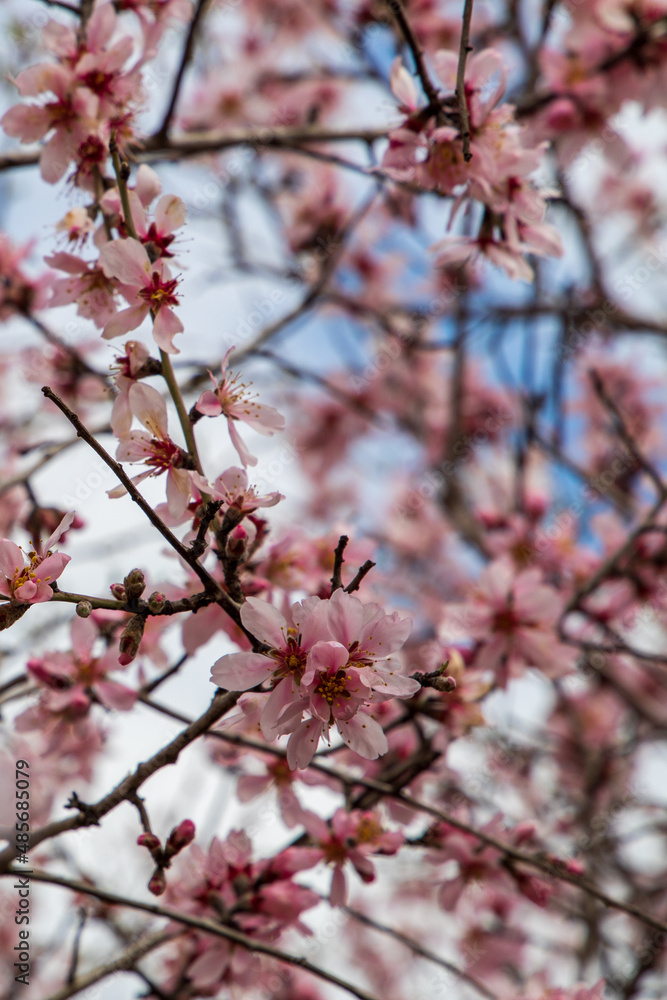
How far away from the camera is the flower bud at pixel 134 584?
1.20 m

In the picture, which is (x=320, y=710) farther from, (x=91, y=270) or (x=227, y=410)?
(x=91, y=270)

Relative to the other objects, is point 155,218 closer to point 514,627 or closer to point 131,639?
point 131,639

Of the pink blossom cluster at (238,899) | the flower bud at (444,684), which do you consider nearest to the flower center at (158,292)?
the flower bud at (444,684)

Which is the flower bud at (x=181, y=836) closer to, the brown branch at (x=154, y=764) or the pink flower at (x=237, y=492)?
the brown branch at (x=154, y=764)

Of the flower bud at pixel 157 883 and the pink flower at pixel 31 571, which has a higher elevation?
the pink flower at pixel 31 571

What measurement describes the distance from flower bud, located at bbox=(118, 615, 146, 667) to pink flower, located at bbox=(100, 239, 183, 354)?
Result: 48cm

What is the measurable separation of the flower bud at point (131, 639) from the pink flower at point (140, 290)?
0.48 m

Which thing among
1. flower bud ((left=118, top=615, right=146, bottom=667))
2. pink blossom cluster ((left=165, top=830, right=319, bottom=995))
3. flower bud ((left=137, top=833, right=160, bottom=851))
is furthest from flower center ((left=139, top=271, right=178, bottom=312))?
pink blossom cluster ((left=165, top=830, right=319, bottom=995))

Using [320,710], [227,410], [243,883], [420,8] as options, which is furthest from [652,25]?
[243,883]

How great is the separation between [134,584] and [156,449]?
1.02ft

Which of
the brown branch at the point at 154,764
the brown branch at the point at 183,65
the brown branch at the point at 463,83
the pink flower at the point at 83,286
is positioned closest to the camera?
the brown branch at the point at 154,764

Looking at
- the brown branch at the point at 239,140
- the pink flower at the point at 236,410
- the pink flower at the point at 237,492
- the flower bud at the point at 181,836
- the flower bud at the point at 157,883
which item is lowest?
the flower bud at the point at 157,883

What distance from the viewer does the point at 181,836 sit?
4.87ft

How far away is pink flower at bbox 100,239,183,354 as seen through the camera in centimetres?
143
